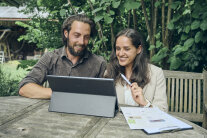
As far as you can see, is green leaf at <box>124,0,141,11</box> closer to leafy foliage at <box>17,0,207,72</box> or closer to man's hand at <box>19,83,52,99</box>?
leafy foliage at <box>17,0,207,72</box>

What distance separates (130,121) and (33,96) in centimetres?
100

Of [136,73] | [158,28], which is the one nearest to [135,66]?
[136,73]

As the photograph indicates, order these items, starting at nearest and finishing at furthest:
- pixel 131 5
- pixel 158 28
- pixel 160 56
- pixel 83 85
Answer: pixel 83 85, pixel 131 5, pixel 160 56, pixel 158 28

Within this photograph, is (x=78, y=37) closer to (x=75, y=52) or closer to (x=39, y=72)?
(x=75, y=52)

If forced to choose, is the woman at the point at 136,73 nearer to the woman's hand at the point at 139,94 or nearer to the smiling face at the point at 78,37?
the woman's hand at the point at 139,94

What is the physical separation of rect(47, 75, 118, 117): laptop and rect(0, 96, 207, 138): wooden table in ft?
0.16

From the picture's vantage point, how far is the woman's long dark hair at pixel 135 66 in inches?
87.4

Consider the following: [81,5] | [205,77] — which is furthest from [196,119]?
[81,5]

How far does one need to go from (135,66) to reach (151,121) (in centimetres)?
99

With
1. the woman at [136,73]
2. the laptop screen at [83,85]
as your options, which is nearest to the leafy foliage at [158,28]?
the woman at [136,73]

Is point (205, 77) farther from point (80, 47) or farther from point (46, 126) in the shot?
point (46, 126)

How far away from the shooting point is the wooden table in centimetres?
123

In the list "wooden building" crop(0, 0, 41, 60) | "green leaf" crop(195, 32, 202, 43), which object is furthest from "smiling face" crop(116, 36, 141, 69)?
"wooden building" crop(0, 0, 41, 60)

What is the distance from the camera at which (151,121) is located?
1375mm
